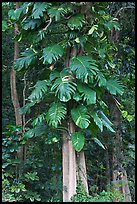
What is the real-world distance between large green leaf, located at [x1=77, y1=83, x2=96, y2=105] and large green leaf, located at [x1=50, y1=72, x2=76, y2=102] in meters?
0.07

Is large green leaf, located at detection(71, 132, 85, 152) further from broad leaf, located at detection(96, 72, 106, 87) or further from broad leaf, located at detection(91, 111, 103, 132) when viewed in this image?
broad leaf, located at detection(96, 72, 106, 87)

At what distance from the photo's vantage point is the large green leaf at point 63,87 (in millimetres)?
2711

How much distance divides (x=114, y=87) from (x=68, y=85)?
0.55 meters

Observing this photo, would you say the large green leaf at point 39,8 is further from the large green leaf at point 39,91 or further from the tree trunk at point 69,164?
the large green leaf at point 39,91

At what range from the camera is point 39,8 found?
9.46 feet

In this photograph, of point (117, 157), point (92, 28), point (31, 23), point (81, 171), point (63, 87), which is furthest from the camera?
point (117, 157)

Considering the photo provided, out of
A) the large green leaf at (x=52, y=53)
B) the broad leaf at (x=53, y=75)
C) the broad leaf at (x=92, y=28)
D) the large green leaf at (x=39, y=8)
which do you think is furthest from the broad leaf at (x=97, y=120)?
the large green leaf at (x=39, y=8)

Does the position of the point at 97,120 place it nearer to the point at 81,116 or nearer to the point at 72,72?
the point at 81,116

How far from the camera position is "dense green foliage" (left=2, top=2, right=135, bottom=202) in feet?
9.25

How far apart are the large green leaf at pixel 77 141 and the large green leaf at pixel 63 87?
39 centimetres

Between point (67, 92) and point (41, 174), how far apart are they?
5.98ft

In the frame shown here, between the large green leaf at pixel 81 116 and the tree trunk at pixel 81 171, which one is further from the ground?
the large green leaf at pixel 81 116

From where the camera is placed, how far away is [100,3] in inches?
124

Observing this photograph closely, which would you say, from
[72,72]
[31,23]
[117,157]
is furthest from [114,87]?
[117,157]
